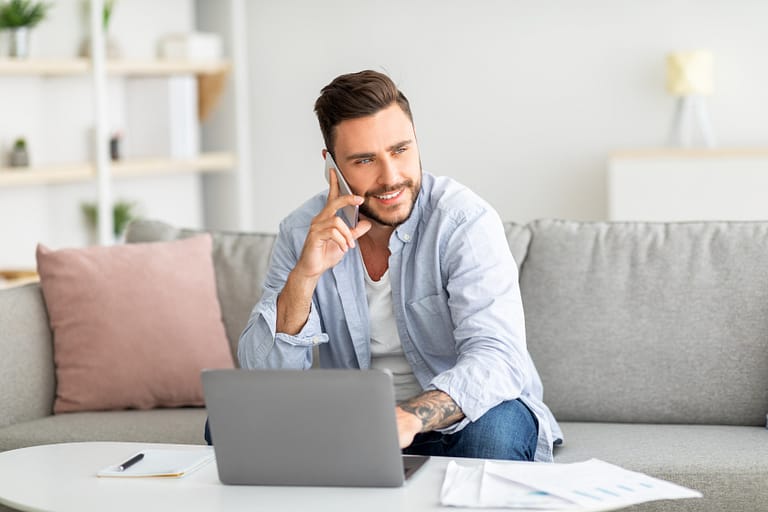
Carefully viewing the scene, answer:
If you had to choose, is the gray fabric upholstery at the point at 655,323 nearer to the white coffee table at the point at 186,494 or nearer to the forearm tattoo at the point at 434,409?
the forearm tattoo at the point at 434,409

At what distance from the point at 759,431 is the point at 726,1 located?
10.5 ft

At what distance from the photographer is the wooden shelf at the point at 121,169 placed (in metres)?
4.21

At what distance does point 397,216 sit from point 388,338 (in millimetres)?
262

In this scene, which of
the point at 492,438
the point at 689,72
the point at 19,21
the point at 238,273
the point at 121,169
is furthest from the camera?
the point at 689,72

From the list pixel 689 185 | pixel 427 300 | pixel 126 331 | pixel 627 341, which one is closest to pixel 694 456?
pixel 627 341

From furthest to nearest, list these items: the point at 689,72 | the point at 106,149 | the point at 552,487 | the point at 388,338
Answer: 1. the point at 689,72
2. the point at 106,149
3. the point at 388,338
4. the point at 552,487

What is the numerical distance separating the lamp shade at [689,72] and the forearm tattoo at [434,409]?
3477 millimetres

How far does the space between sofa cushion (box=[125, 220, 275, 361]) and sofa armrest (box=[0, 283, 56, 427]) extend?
453mm

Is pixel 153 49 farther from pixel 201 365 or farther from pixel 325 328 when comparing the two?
pixel 325 328

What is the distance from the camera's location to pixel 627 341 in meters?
2.66

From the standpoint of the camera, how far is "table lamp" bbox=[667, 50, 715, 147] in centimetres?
506

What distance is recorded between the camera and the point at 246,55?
600 cm

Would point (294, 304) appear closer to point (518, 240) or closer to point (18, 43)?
point (518, 240)

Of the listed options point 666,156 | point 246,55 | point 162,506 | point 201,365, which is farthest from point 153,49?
point 162,506
